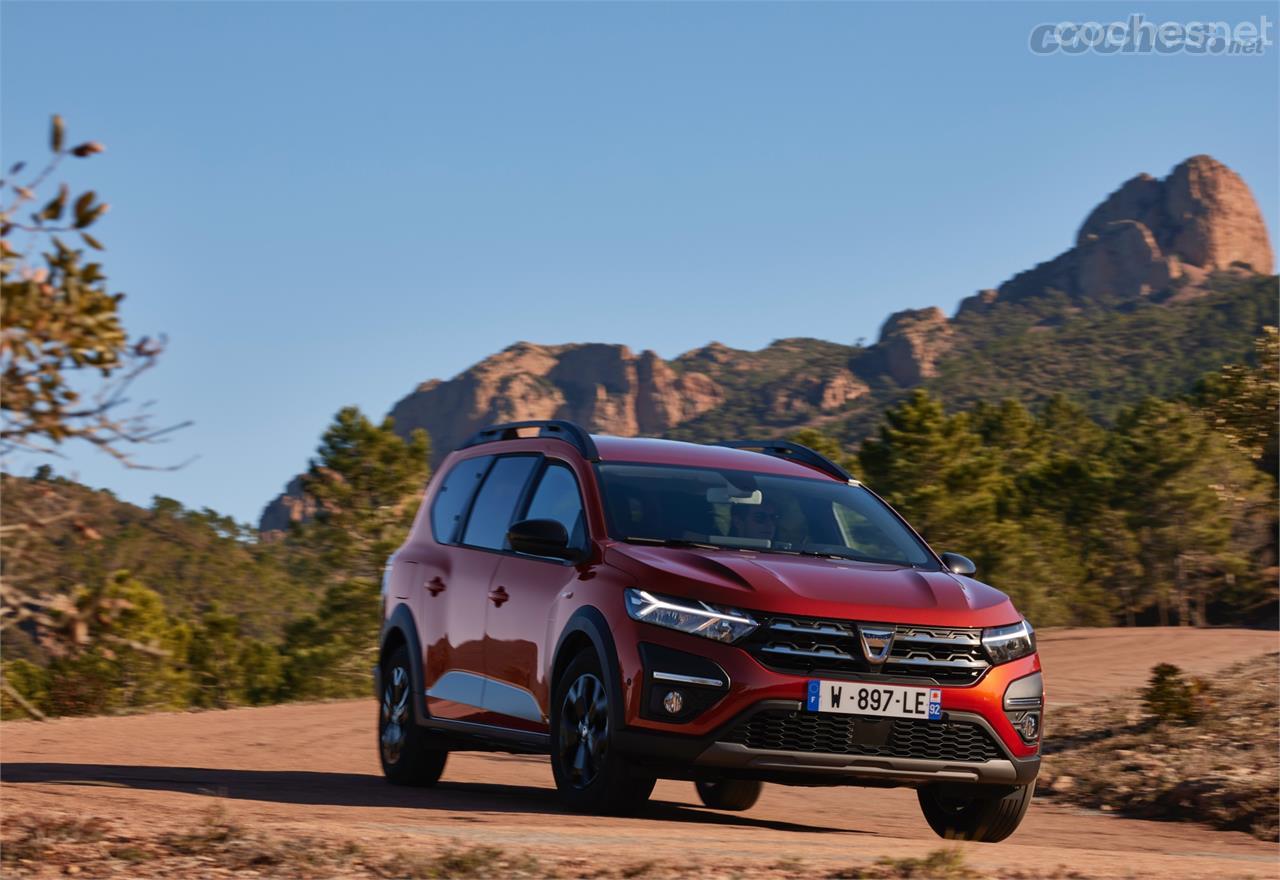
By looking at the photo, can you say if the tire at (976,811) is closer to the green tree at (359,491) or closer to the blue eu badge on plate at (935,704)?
the blue eu badge on plate at (935,704)

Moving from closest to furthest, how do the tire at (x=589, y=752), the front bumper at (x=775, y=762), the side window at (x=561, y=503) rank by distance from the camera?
1. the front bumper at (x=775, y=762)
2. the tire at (x=589, y=752)
3. the side window at (x=561, y=503)

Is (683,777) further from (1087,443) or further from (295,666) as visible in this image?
(1087,443)

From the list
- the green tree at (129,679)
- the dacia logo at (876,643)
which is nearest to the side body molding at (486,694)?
the dacia logo at (876,643)

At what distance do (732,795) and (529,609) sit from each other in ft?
7.98

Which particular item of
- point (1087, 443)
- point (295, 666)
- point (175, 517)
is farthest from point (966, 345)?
point (295, 666)

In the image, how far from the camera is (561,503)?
878 centimetres

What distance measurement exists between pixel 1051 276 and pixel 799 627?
193793 mm

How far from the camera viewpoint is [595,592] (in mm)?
7820

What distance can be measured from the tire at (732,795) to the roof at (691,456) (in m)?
2.07

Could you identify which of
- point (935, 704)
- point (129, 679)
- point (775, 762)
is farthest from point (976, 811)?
point (129, 679)

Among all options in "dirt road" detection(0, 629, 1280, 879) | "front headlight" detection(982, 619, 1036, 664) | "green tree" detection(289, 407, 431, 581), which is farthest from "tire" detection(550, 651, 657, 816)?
"green tree" detection(289, 407, 431, 581)

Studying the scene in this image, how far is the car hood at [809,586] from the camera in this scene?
7379 mm

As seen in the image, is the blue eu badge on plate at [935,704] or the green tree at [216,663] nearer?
the blue eu badge on plate at [935,704]

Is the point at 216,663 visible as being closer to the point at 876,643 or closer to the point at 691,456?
the point at 691,456
